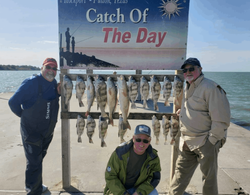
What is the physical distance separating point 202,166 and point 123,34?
242 cm

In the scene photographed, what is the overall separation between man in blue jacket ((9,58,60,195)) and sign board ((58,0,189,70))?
0.38 metres

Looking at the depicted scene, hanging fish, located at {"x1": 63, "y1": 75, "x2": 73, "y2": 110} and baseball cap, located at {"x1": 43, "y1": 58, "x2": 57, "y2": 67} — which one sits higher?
baseball cap, located at {"x1": 43, "y1": 58, "x2": 57, "y2": 67}

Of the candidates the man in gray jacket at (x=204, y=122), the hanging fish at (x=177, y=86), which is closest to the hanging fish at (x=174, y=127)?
the man in gray jacket at (x=204, y=122)

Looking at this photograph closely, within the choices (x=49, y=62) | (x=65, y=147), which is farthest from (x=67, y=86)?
(x=65, y=147)

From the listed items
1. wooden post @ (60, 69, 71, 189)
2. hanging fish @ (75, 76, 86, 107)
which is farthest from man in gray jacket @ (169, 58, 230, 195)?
wooden post @ (60, 69, 71, 189)

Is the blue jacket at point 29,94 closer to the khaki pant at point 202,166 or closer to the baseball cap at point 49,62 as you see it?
the baseball cap at point 49,62

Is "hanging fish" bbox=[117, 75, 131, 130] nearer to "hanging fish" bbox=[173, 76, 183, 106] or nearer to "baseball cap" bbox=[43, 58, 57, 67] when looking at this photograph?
"hanging fish" bbox=[173, 76, 183, 106]

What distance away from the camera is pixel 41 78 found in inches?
127

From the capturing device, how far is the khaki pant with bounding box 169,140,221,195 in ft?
8.87

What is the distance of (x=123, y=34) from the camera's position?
11.0 feet

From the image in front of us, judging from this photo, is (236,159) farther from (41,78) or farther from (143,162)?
(41,78)

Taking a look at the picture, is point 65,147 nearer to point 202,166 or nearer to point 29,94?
point 29,94

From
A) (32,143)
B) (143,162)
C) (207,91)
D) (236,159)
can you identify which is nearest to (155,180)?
(143,162)

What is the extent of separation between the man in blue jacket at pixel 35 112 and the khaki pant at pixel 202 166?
7.45ft
